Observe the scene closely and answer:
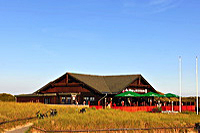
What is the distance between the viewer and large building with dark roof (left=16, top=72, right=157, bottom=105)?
5103 cm

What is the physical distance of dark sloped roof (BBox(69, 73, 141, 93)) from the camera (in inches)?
2050

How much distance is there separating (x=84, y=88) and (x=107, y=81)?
740cm

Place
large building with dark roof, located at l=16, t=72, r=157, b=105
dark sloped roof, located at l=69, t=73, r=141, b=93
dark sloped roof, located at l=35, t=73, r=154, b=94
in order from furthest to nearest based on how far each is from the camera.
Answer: dark sloped roof, located at l=69, t=73, r=141, b=93 → dark sloped roof, located at l=35, t=73, r=154, b=94 → large building with dark roof, located at l=16, t=72, r=157, b=105

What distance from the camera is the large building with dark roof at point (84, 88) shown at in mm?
51031

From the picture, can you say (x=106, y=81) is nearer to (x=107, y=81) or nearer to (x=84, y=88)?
(x=107, y=81)

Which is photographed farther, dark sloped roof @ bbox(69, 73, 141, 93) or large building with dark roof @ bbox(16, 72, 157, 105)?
dark sloped roof @ bbox(69, 73, 141, 93)

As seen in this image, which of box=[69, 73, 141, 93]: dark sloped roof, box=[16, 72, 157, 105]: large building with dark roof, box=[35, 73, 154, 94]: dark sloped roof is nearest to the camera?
box=[16, 72, 157, 105]: large building with dark roof

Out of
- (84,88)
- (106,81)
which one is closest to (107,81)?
(106,81)

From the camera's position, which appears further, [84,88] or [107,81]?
[107,81]

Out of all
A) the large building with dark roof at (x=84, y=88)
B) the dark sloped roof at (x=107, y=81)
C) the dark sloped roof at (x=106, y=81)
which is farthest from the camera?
the dark sloped roof at (x=107, y=81)

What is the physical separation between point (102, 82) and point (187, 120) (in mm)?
28725

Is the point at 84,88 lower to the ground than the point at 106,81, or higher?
lower

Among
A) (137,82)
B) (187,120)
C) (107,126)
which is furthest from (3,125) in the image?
(137,82)

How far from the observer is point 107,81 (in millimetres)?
58281
